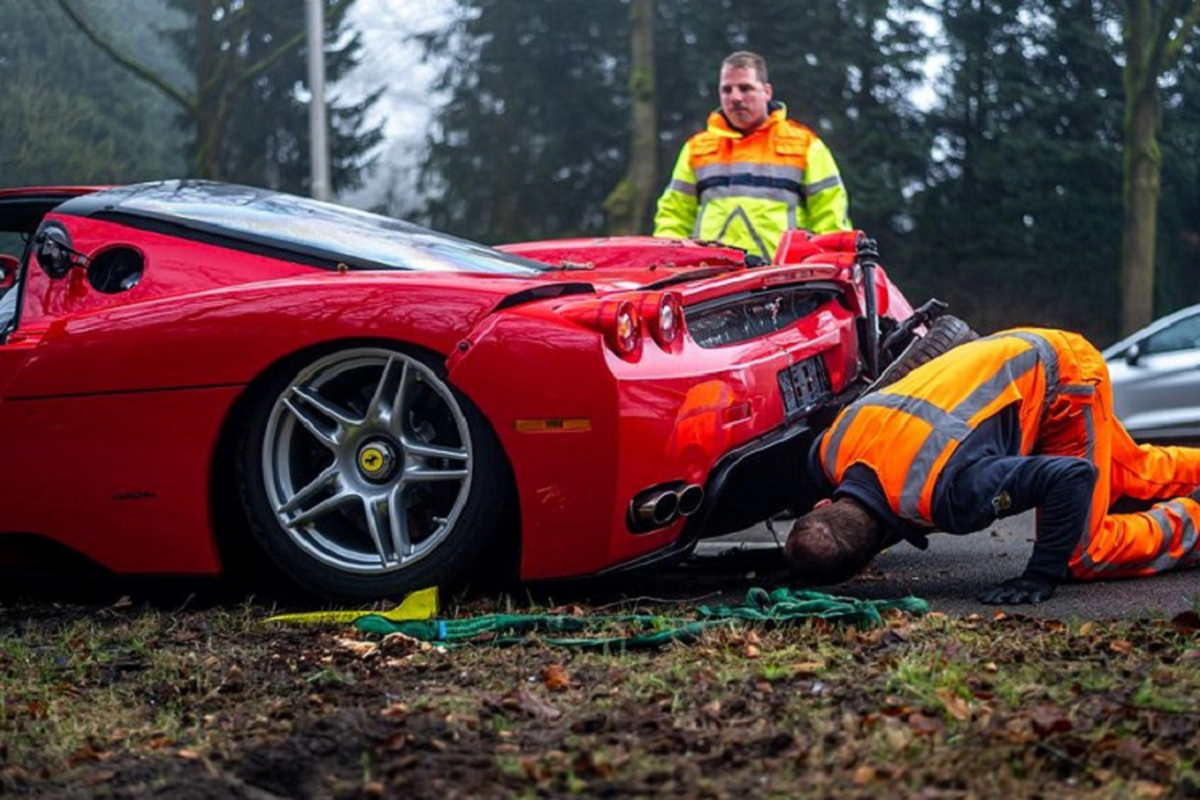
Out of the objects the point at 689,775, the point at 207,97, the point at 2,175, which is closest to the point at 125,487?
the point at 689,775

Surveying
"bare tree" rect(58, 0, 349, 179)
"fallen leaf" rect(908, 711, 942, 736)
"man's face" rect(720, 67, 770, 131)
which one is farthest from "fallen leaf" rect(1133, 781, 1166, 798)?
"bare tree" rect(58, 0, 349, 179)

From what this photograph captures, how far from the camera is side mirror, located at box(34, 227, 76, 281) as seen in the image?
589 cm

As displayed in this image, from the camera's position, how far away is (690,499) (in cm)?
520

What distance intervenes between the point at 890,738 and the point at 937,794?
33 cm

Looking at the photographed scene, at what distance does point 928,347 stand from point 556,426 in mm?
1624

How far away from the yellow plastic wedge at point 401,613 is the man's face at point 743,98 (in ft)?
14.2

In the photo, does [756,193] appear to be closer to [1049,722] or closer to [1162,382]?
[1162,382]

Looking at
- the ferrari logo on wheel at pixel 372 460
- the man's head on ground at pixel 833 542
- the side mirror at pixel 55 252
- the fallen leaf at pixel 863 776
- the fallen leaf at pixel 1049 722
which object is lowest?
the fallen leaf at pixel 863 776

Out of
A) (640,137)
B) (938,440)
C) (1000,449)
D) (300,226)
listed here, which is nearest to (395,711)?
(938,440)

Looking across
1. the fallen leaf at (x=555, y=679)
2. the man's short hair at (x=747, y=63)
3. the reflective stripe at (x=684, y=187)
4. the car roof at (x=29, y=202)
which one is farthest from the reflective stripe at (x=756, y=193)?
the fallen leaf at (x=555, y=679)

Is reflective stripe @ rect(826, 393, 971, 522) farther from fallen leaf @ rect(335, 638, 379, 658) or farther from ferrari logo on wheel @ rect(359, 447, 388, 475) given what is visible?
fallen leaf @ rect(335, 638, 379, 658)

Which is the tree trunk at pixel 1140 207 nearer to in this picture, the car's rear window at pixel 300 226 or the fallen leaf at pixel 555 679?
the car's rear window at pixel 300 226

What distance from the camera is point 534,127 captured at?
93.5 feet

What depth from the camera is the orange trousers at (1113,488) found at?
5.79m
